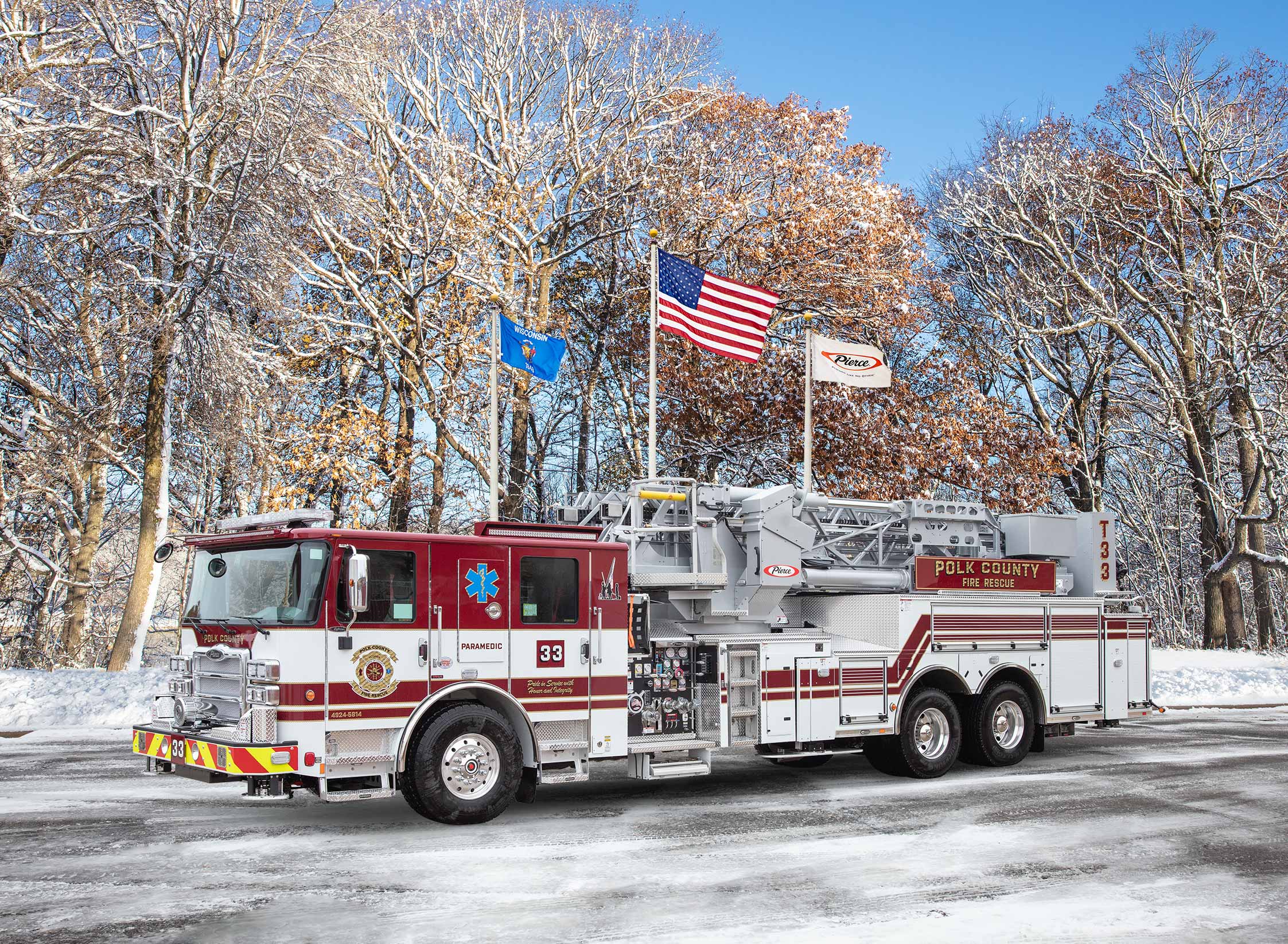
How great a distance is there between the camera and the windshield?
9.09 m

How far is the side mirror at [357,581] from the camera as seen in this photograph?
8.82 m

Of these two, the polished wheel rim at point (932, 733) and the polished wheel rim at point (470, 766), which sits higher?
the polished wheel rim at point (470, 766)

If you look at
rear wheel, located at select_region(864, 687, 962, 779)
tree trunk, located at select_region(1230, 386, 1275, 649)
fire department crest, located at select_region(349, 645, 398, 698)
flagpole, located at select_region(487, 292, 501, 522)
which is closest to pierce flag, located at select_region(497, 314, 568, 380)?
flagpole, located at select_region(487, 292, 501, 522)

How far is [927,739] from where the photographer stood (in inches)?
A: 508

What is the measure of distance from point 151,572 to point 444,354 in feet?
26.4

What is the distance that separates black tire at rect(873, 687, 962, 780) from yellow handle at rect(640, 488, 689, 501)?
3477 millimetres

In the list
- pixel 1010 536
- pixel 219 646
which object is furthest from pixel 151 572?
pixel 1010 536

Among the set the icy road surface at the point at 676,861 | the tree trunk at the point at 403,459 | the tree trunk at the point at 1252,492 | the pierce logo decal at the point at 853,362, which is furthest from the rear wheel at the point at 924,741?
the tree trunk at the point at 1252,492

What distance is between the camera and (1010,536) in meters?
14.4

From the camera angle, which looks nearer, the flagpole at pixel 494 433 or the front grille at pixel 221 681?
the front grille at pixel 221 681

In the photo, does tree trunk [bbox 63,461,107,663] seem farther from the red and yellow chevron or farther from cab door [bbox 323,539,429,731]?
cab door [bbox 323,539,429,731]

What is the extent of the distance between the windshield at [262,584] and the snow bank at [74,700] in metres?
7.49

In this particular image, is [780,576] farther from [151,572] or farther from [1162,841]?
[151,572]

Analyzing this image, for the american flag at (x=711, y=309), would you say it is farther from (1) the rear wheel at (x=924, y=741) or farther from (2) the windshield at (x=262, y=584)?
(2) the windshield at (x=262, y=584)
